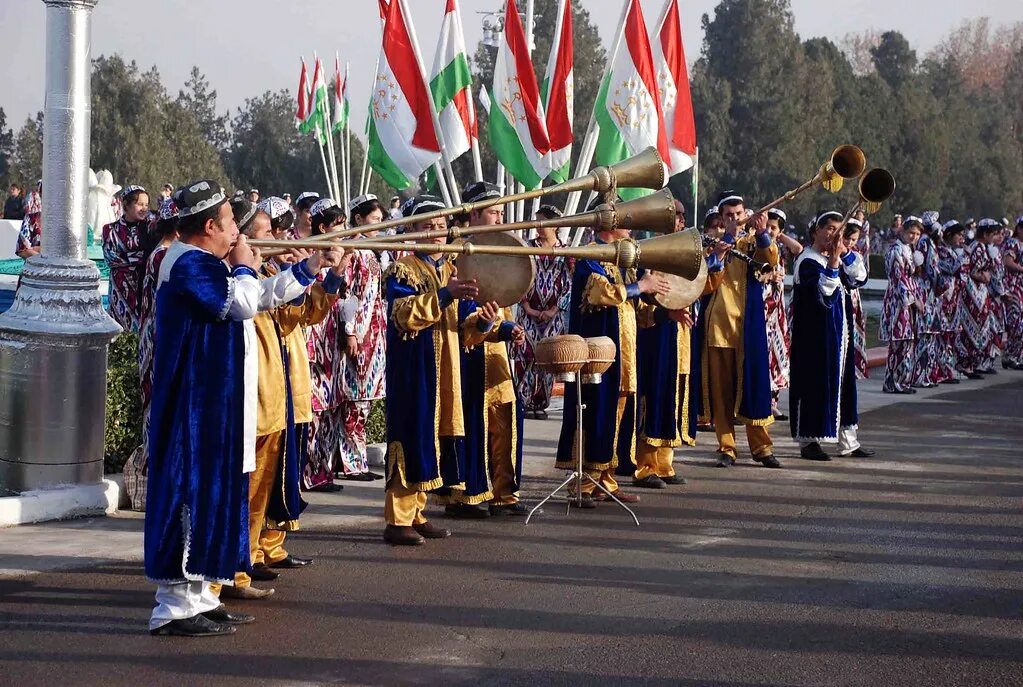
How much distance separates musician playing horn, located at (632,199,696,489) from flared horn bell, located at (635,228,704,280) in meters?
3.61

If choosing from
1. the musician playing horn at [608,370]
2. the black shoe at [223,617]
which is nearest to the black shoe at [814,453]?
the musician playing horn at [608,370]

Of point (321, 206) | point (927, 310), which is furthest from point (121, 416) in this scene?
point (927, 310)

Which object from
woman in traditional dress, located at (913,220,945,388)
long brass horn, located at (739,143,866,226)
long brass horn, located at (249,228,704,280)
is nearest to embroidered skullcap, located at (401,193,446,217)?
long brass horn, located at (249,228,704,280)

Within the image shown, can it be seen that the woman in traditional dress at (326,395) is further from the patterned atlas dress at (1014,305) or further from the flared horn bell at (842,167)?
the patterned atlas dress at (1014,305)

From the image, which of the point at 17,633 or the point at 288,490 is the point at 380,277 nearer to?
the point at 288,490

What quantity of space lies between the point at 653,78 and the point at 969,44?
8890 cm

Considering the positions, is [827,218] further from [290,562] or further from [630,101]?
[290,562]

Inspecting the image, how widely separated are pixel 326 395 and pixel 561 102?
5.79 m

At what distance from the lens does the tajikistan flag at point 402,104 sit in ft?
45.1

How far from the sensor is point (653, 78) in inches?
585

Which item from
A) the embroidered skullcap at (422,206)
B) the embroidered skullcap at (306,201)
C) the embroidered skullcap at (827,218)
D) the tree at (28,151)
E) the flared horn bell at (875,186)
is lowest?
the embroidered skullcap at (422,206)

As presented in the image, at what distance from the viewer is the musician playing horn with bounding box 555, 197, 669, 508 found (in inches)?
378

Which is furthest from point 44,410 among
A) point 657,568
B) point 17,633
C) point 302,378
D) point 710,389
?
point 710,389

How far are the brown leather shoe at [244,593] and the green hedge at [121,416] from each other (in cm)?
275
